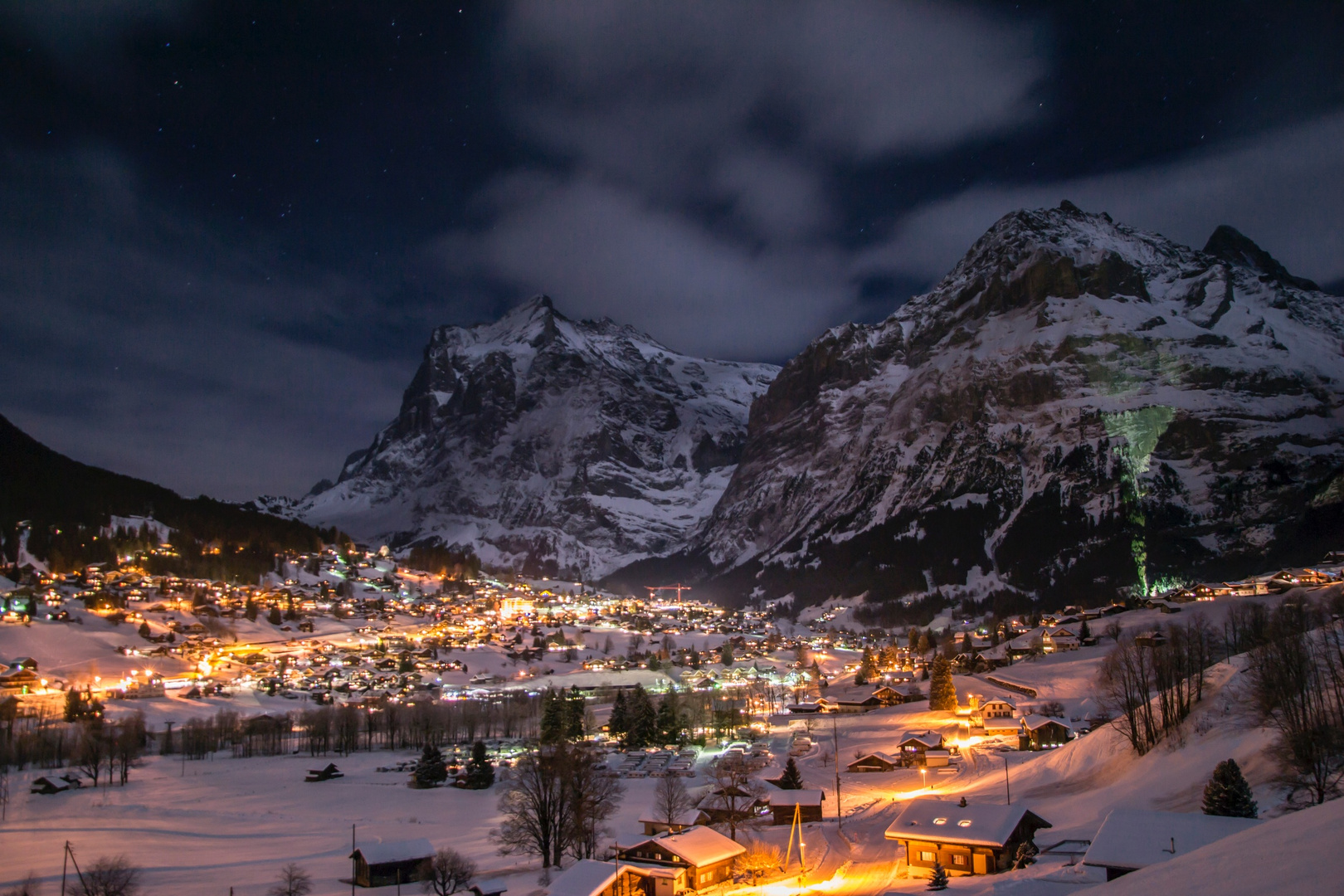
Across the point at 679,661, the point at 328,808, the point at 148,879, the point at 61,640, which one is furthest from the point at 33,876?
the point at 679,661

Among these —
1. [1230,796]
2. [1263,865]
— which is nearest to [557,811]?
[1230,796]

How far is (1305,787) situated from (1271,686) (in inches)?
342

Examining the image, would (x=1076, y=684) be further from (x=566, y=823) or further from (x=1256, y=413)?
(x=1256, y=413)

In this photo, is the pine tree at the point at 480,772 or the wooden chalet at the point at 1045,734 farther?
the pine tree at the point at 480,772

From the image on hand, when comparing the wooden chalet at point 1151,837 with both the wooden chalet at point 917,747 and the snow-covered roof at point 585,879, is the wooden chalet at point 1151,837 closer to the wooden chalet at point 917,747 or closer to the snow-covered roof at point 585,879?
the snow-covered roof at point 585,879

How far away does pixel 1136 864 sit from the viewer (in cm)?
2469

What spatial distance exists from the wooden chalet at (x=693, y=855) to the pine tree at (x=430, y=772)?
37280mm

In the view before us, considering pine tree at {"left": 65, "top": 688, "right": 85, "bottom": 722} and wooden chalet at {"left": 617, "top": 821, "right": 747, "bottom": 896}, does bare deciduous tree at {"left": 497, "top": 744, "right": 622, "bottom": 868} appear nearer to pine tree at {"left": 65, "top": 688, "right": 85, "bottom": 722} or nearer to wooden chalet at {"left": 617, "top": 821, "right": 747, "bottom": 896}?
wooden chalet at {"left": 617, "top": 821, "right": 747, "bottom": 896}

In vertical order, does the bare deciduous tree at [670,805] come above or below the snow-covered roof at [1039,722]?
below

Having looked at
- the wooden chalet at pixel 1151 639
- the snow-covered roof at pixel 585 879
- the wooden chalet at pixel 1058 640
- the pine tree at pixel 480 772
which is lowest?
the pine tree at pixel 480 772

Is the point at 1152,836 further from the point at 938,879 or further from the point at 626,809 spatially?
the point at 626,809

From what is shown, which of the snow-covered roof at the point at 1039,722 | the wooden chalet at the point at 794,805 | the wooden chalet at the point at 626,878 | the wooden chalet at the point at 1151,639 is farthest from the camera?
the wooden chalet at the point at 1151,639

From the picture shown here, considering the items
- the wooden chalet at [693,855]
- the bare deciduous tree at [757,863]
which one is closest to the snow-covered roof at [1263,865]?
the wooden chalet at [693,855]

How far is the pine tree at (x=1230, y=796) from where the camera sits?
28.2 meters
